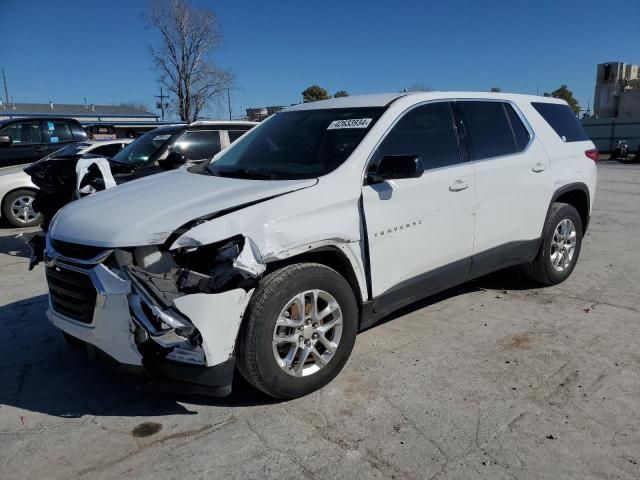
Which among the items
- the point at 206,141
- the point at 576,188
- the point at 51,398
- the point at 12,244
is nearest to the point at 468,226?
the point at 576,188

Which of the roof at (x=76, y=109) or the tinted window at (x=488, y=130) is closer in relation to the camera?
the tinted window at (x=488, y=130)

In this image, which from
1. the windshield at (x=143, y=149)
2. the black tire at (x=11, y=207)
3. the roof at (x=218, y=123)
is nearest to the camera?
the windshield at (x=143, y=149)

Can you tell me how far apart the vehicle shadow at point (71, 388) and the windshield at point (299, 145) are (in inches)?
59.2

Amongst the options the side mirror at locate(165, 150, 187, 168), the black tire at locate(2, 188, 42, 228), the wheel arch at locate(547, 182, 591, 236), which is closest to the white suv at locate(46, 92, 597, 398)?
the wheel arch at locate(547, 182, 591, 236)

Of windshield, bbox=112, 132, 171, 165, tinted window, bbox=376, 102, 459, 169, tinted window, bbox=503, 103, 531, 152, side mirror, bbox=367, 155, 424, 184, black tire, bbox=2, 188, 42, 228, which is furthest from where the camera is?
black tire, bbox=2, 188, 42, 228

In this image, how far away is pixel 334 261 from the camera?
11.6 feet

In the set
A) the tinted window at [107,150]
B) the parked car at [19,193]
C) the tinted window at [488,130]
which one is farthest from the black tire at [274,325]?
the tinted window at [107,150]

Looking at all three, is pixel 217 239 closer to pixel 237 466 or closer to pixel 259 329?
pixel 259 329

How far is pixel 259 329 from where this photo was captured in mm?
2998

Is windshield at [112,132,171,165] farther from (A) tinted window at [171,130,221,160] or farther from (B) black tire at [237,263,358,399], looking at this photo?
(B) black tire at [237,263,358,399]

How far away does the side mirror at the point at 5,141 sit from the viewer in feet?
34.7

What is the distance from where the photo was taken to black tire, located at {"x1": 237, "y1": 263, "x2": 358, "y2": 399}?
2998 mm

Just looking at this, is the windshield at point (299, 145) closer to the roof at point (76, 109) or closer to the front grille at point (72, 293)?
the front grille at point (72, 293)

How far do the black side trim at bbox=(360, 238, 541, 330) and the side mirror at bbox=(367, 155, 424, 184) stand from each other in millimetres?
796
